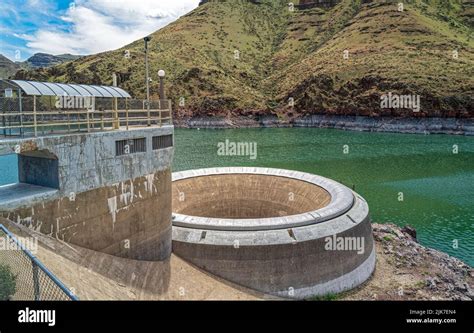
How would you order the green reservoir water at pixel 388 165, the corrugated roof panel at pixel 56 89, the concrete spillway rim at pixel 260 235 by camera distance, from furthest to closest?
the green reservoir water at pixel 388 165
the concrete spillway rim at pixel 260 235
the corrugated roof panel at pixel 56 89

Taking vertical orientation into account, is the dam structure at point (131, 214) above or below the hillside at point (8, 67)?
below

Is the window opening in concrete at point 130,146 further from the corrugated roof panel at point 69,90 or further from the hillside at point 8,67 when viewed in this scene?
the hillside at point 8,67

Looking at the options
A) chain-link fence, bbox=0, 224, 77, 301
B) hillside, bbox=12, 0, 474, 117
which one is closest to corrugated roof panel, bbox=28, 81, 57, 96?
chain-link fence, bbox=0, 224, 77, 301

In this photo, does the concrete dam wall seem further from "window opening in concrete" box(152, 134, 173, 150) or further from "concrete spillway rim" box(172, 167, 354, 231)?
"concrete spillway rim" box(172, 167, 354, 231)

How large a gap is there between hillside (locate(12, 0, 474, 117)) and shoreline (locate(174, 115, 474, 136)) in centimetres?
184

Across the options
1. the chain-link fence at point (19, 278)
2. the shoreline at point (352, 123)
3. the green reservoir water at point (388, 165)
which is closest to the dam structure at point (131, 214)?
the chain-link fence at point (19, 278)

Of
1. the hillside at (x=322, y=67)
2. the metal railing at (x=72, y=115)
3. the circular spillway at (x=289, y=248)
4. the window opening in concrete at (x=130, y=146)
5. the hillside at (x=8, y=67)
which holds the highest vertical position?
the hillside at (x=322, y=67)

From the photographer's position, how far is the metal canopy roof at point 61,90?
33.8ft

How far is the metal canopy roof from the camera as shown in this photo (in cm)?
1031

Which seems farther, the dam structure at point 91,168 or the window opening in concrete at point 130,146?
the window opening in concrete at point 130,146

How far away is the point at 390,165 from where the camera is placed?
163 ft

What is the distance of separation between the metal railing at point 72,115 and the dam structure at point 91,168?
3 centimetres
